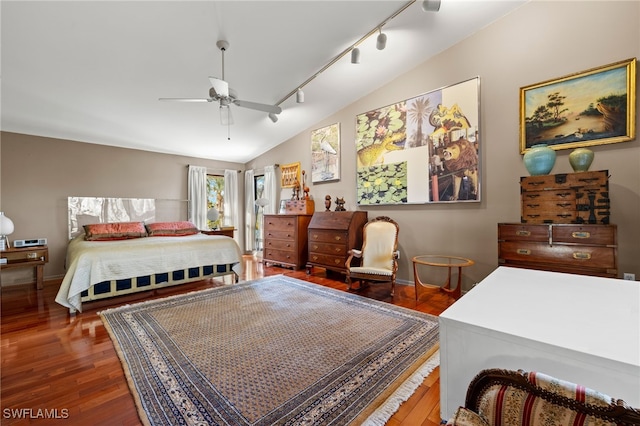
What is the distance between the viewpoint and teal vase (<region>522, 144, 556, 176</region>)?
97.7 inches

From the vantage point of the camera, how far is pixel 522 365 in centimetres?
96

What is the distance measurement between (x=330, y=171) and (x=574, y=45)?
11.2 feet

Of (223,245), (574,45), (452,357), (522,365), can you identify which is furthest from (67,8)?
(574,45)

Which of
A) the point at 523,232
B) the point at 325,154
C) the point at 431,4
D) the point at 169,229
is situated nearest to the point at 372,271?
Answer: the point at 523,232

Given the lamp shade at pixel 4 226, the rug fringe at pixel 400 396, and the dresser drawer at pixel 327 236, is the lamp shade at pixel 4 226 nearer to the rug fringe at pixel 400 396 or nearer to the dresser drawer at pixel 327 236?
the dresser drawer at pixel 327 236

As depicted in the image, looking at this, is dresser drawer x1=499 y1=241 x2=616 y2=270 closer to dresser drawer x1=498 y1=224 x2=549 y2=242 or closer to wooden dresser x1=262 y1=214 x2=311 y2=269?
dresser drawer x1=498 y1=224 x2=549 y2=242

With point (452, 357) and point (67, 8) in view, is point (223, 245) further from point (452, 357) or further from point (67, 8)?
point (452, 357)

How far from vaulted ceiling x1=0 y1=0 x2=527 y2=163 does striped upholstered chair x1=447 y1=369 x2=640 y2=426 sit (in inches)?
125

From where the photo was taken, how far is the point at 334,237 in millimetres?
4246

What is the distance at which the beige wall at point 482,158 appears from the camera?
2.52 metres

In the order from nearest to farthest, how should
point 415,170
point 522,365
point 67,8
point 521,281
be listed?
point 522,365, point 521,281, point 67,8, point 415,170

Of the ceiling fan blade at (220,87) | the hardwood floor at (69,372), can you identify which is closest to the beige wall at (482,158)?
the hardwood floor at (69,372)

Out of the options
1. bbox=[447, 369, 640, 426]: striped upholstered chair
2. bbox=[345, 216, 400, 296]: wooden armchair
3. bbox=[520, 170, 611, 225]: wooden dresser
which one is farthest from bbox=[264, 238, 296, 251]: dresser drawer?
bbox=[447, 369, 640, 426]: striped upholstered chair

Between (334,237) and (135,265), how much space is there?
2747mm
